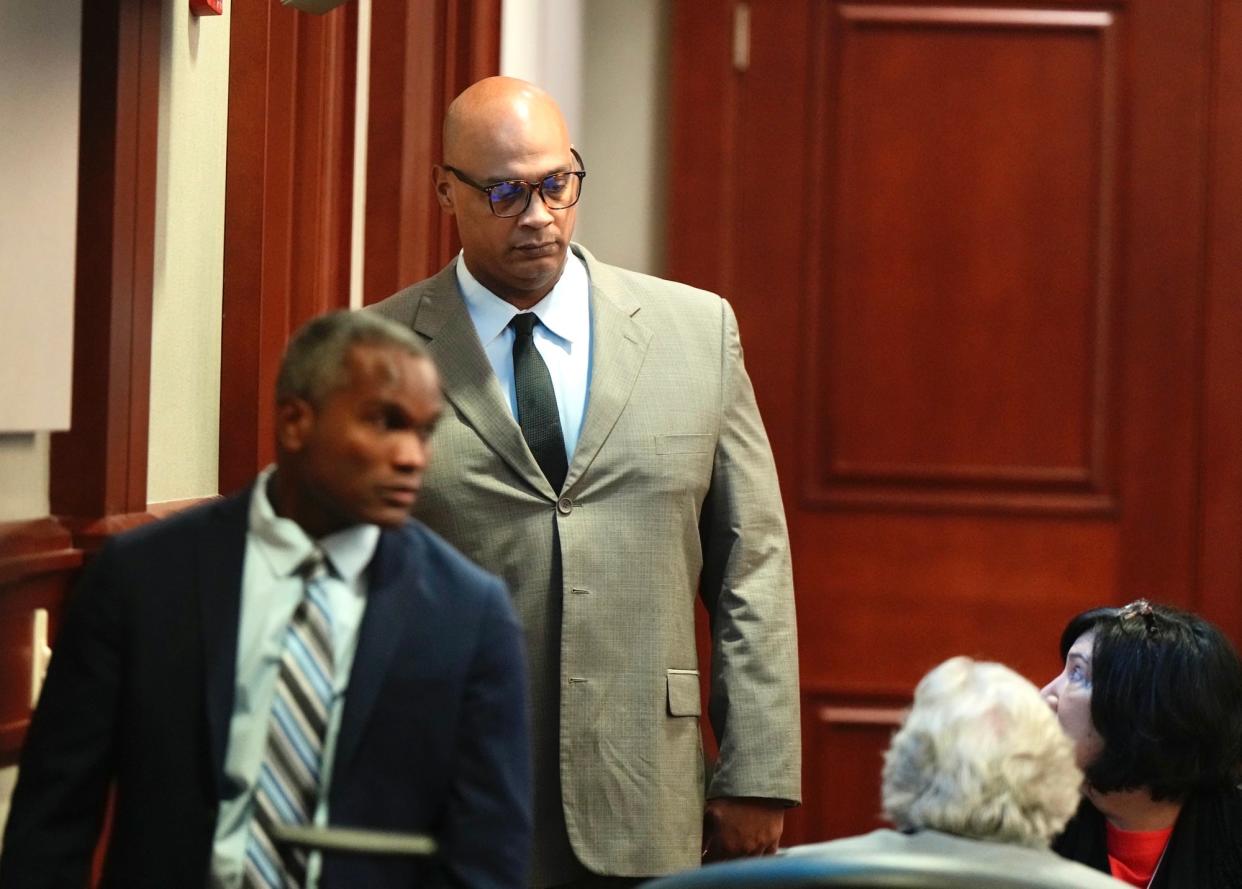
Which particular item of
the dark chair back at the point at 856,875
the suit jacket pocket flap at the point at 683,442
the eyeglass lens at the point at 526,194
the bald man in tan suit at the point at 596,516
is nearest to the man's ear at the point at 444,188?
the bald man in tan suit at the point at 596,516

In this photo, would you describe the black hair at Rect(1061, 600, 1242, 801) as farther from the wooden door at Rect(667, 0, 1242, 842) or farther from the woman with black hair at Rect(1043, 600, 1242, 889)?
the wooden door at Rect(667, 0, 1242, 842)

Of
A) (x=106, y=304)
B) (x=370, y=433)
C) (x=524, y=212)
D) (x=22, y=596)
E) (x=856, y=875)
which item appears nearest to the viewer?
(x=856, y=875)

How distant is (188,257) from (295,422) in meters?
0.98

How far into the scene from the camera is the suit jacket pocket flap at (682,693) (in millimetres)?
2131

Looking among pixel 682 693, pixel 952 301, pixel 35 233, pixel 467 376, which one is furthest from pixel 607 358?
pixel 952 301

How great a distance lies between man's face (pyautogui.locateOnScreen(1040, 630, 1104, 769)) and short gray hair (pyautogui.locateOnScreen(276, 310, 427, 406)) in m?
1.23

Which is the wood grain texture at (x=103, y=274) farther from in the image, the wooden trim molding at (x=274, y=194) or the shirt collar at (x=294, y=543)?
the shirt collar at (x=294, y=543)

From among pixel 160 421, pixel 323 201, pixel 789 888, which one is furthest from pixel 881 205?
pixel 789 888

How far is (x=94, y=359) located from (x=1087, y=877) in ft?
3.56

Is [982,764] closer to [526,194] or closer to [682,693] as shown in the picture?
[682,693]

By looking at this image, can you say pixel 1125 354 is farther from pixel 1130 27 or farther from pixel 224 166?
pixel 224 166

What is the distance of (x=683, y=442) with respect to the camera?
217 centimetres

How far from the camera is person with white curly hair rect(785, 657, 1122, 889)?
1540 millimetres

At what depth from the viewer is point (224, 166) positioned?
2281 mm
